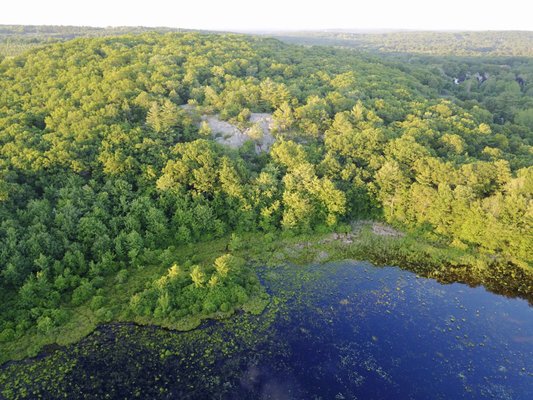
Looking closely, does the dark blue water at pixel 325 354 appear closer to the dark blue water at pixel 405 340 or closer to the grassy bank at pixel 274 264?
the dark blue water at pixel 405 340

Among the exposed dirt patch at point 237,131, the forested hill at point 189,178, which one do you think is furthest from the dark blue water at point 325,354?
the exposed dirt patch at point 237,131

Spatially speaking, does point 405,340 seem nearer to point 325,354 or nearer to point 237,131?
point 325,354

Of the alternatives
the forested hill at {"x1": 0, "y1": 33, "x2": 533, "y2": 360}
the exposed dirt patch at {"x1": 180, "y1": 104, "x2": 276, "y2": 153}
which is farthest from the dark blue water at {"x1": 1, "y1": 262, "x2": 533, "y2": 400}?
the exposed dirt patch at {"x1": 180, "y1": 104, "x2": 276, "y2": 153}

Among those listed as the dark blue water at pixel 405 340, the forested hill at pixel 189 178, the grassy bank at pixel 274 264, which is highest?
the forested hill at pixel 189 178

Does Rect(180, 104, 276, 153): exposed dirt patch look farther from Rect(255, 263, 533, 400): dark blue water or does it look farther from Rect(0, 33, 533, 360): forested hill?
Rect(255, 263, 533, 400): dark blue water

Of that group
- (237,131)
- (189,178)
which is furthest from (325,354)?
(237,131)

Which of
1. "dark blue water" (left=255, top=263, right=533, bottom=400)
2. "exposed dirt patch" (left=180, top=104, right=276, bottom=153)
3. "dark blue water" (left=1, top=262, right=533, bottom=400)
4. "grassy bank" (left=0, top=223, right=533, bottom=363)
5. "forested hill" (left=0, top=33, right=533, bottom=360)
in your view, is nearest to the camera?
"dark blue water" (left=1, top=262, right=533, bottom=400)
